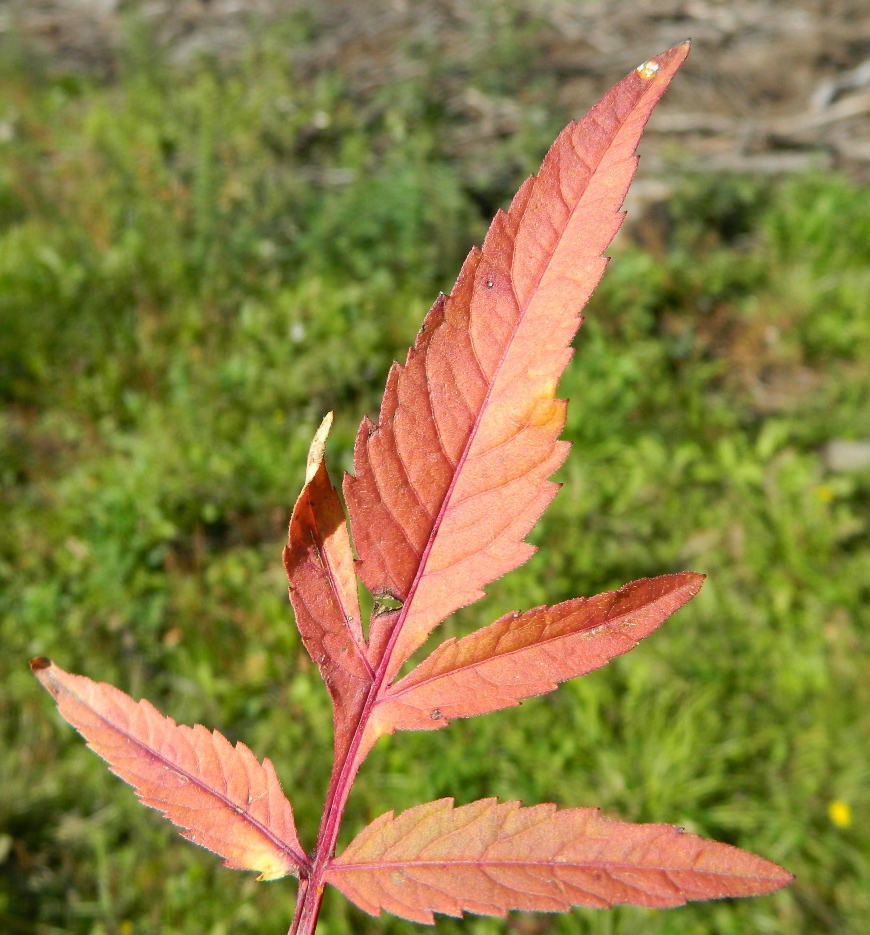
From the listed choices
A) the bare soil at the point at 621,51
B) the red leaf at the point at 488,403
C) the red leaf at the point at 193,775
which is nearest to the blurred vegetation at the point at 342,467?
the bare soil at the point at 621,51

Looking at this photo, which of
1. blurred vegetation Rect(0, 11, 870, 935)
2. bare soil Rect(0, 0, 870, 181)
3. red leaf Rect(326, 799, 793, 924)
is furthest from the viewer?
bare soil Rect(0, 0, 870, 181)

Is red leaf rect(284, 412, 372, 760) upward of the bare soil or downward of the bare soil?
downward

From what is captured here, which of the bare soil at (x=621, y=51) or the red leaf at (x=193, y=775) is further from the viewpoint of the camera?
the bare soil at (x=621, y=51)

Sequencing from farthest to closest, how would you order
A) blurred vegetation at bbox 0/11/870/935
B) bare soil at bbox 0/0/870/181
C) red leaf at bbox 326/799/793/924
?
bare soil at bbox 0/0/870/181 < blurred vegetation at bbox 0/11/870/935 < red leaf at bbox 326/799/793/924

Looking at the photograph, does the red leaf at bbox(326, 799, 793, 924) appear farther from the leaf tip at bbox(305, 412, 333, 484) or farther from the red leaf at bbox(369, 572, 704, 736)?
the leaf tip at bbox(305, 412, 333, 484)

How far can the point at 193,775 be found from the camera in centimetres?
50

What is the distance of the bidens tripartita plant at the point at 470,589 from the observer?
0.43m

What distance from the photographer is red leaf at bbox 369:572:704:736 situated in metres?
0.46

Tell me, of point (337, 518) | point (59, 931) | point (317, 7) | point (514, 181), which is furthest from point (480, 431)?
point (317, 7)

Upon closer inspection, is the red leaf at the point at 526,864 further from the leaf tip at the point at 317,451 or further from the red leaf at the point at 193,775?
the leaf tip at the point at 317,451

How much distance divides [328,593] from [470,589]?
3.7 inches

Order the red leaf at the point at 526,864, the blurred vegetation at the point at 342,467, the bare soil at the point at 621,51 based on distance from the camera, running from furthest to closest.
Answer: the bare soil at the point at 621,51 → the blurred vegetation at the point at 342,467 → the red leaf at the point at 526,864

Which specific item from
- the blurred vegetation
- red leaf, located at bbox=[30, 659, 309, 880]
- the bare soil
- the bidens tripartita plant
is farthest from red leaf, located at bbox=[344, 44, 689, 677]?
the bare soil

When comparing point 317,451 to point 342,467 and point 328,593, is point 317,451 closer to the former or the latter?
point 328,593
